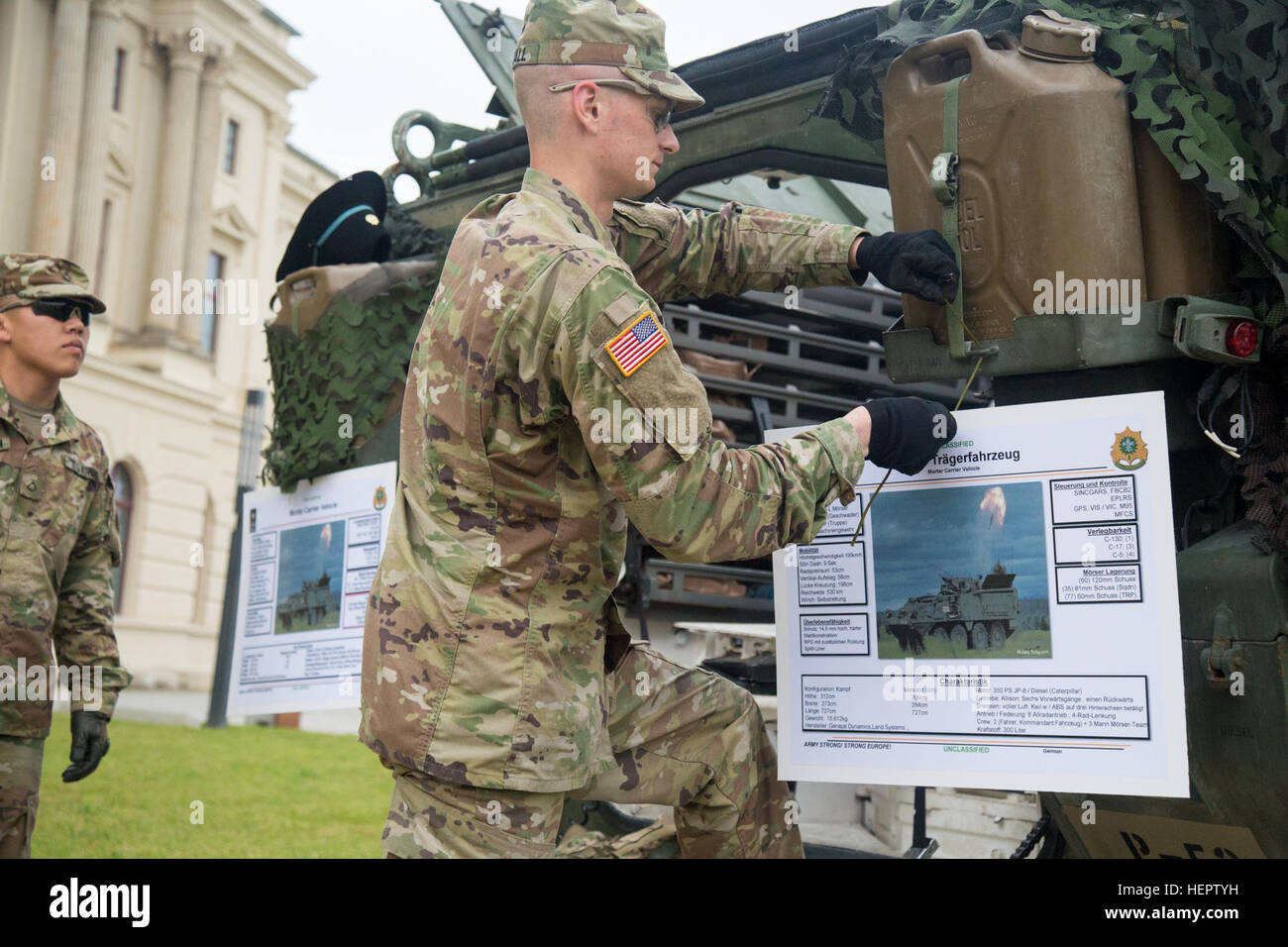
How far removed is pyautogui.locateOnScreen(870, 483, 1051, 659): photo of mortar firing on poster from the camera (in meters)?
2.29

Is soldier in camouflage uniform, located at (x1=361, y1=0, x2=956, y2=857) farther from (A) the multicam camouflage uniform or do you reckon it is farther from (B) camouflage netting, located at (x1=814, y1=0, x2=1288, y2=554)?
(B) camouflage netting, located at (x1=814, y1=0, x2=1288, y2=554)

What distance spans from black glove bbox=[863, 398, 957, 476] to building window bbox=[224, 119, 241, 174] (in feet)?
76.3

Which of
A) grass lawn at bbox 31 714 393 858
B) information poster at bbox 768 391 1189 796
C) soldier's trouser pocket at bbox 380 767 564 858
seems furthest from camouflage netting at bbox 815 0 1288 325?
grass lawn at bbox 31 714 393 858

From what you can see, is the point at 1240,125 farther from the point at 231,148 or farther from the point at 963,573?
the point at 231,148

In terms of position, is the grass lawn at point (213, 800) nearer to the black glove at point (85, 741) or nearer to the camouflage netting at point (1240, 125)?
the black glove at point (85, 741)

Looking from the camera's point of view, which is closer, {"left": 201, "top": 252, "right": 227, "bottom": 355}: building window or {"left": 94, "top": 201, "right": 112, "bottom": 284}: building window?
{"left": 94, "top": 201, "right": 112, "bottom": 284}: building window

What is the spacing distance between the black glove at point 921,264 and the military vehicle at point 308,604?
6.04 feet

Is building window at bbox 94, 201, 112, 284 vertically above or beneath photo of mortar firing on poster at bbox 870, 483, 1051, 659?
above

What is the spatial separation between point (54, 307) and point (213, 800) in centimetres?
407

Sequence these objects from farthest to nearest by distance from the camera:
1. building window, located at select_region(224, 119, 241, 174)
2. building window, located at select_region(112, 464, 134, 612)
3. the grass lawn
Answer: building window, located at select_region(224, 119, 241, 174)
building window, located at select_region(112, 464, 134, 612)
the grass lawn

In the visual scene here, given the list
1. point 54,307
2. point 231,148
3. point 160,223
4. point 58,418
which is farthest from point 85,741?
point 231,148

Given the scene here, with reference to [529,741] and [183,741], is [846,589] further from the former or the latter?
[183,741]

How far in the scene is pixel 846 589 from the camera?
2.50 m
